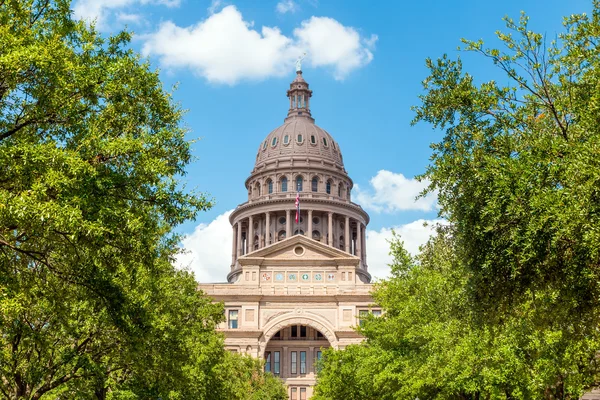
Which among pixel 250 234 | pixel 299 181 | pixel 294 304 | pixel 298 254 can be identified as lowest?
pixel 294 304

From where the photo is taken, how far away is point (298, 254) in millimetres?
91375

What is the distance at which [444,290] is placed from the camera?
33.1 meters

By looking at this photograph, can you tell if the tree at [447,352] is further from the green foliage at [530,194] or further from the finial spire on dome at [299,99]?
the finial spire on dome at [299,99]

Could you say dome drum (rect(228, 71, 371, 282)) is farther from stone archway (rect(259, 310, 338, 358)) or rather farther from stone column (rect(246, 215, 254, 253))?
stone archway (rect(259, 310, 338, 358))

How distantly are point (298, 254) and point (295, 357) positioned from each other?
12630 millimetres

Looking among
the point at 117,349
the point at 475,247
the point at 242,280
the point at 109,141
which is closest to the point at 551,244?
the point at 475,247

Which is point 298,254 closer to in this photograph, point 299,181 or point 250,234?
point 250,234

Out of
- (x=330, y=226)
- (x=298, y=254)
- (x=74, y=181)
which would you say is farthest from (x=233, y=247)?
(x=74, y=181)

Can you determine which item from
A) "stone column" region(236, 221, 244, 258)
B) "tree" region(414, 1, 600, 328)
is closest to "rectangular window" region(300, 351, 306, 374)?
"stone column" region(236, 221, 244, 258)

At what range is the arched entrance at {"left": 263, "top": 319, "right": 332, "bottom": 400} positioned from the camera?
8919 cm

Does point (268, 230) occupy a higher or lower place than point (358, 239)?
higher

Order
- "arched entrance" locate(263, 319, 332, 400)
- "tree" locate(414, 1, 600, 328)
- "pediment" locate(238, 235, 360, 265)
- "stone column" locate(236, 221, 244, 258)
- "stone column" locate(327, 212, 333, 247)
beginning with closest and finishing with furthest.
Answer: "tree" locate(414, 1, 600, 328) → "arched entrance" locate(263, 319, 332, 400) → "pediment" locate(238, 235, 360, 265) → "stone column" locate(327, 212, 333, 247) → "stone column" locate(236, 221, 244, 258)

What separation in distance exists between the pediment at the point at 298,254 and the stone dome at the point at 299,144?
32.2m

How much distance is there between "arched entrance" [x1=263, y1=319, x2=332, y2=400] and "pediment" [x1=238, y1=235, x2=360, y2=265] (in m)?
7.95
